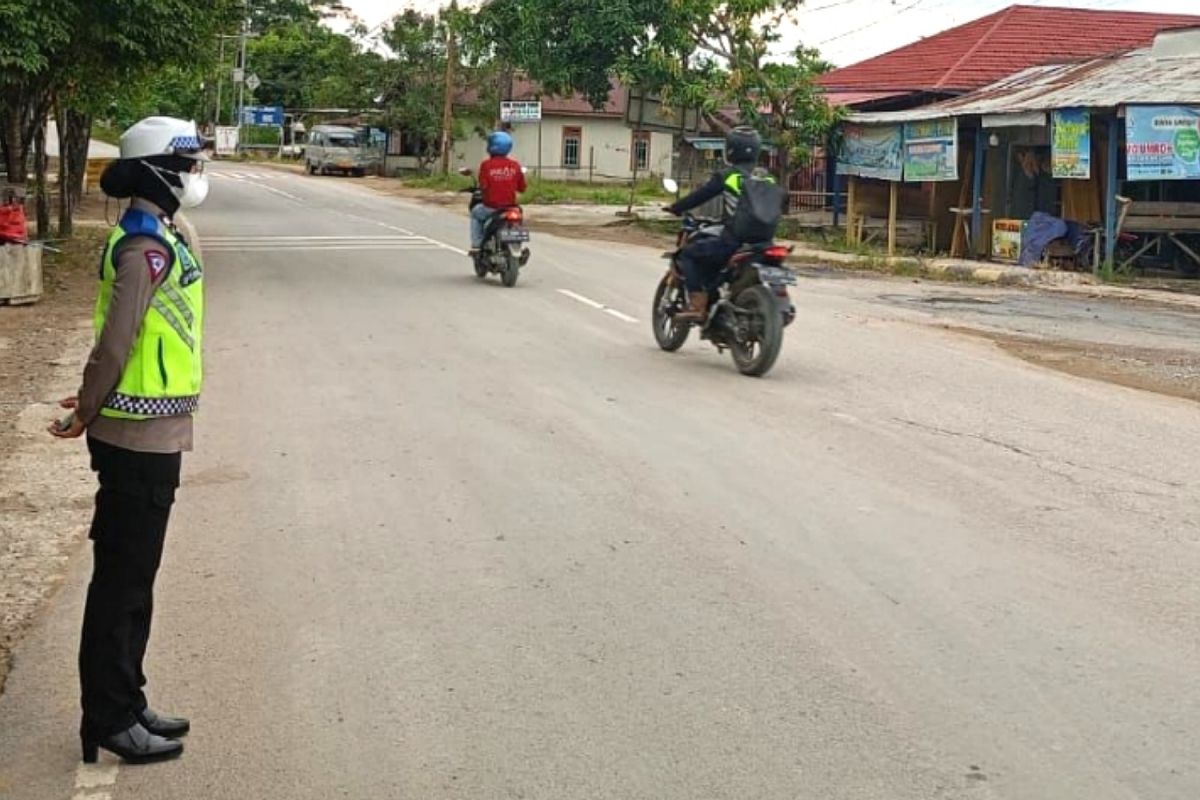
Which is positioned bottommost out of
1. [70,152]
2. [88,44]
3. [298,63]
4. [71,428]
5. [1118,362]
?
[1118,362]

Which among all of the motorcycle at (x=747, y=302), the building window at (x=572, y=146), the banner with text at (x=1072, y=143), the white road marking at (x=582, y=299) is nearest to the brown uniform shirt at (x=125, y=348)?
the motorcycle at (x=747, y=302)

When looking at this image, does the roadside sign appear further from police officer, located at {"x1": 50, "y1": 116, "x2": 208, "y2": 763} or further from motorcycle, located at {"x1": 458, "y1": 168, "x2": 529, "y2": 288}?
police officer, located at {"x1": 50, "y1": 116, "x2": 208, "y2": 763}

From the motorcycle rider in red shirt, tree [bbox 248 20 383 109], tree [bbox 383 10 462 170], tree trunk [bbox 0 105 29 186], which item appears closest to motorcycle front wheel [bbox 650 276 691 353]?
the motorcycle rider in red shirt

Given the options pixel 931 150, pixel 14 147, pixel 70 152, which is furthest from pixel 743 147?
pixel 70 152

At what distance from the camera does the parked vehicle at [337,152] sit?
204ft

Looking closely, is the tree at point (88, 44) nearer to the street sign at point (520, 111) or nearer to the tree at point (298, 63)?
the street sign at point (520, 111)

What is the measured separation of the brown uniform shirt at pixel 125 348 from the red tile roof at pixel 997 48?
2708 cm

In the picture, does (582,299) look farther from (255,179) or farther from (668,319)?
(255,179)

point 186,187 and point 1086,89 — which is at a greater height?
point 1086,89

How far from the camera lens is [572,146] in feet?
215

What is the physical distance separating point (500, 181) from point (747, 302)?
22.0ft

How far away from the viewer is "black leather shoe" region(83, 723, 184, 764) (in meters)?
4.29

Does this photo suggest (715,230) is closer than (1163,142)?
Yes

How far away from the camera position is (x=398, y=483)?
774 centimetres
